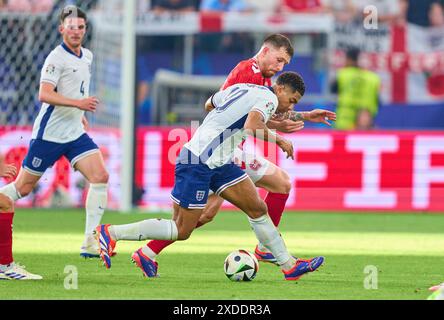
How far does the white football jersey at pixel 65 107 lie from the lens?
35.1 feet

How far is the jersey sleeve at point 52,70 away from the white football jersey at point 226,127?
7.77 ft

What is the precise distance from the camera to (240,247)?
38.0ft

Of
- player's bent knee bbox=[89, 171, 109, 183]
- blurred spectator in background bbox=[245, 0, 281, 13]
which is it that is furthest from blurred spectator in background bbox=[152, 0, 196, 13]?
player's bent knee bbox=[89, 171, 109, 183]

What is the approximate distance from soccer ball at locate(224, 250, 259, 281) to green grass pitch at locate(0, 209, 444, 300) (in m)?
0.08

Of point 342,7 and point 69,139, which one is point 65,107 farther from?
point 342,7

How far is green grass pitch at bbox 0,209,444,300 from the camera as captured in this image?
305 inches

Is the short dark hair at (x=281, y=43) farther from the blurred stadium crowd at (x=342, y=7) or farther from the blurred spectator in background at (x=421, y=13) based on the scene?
the blurred spectator in background at (x=421, y=13)

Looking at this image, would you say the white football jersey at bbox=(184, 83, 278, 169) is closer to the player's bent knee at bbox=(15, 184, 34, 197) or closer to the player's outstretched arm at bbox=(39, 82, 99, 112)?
the player's outstretched arm at bbox=(39, 82, 99, 112)

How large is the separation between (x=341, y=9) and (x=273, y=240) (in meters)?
12.7

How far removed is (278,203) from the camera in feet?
33.1

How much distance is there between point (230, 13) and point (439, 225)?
6132mm
